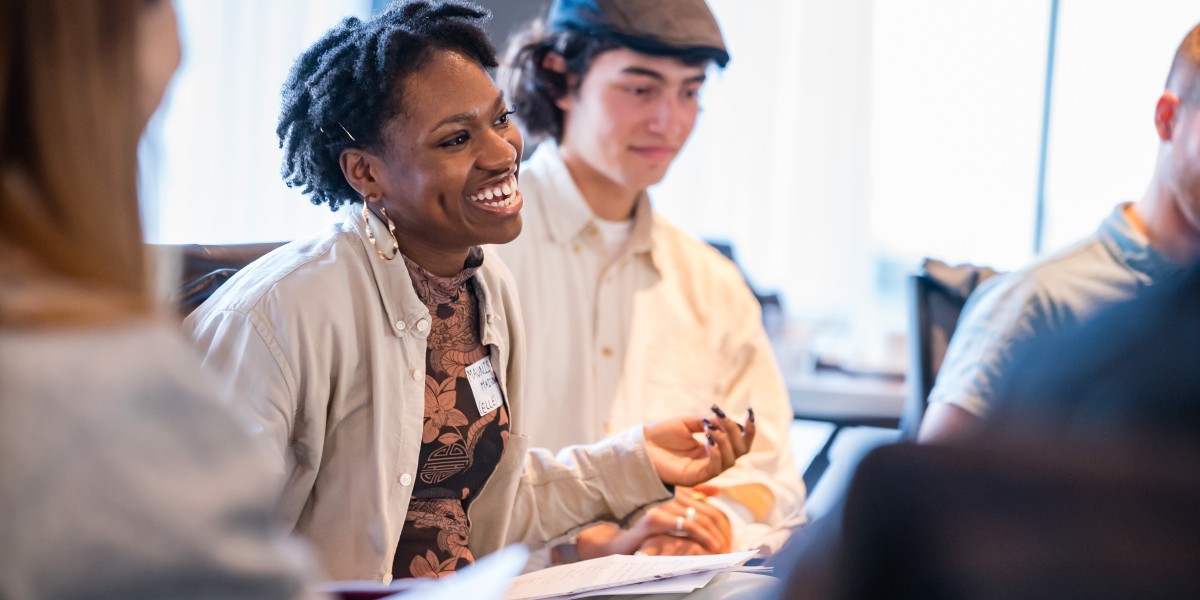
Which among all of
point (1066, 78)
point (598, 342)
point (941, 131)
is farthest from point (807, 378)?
point (1066, 78)

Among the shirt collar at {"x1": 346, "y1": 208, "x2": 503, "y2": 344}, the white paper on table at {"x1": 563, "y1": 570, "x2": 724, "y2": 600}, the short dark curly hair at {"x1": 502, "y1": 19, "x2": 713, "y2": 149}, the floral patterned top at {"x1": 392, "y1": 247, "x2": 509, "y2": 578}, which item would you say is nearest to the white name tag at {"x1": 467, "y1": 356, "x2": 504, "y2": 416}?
the floral patterned top at {"x1": 392, "y1": 247, "x2": 509, "y2": 578}

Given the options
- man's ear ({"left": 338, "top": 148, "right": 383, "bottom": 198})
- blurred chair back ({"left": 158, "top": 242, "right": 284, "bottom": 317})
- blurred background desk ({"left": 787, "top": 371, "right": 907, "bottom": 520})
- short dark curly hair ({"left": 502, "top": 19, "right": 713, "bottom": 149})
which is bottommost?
blurred background desk ({"left": 787, "top": 371, "right": 907, "bottom": 520})

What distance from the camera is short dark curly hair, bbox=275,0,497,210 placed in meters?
1.60

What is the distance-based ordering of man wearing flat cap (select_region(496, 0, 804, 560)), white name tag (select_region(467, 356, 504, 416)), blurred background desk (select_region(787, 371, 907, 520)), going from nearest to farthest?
white name tag (select_region(467, 356, 504, 416)), man wearing flat cap (select_region(496, 0, 804, 560)), blurred background desk (select_region(787, 371, 907, 520))

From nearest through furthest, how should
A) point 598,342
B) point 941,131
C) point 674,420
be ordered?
point 674,420
point 598,342
point 941,131

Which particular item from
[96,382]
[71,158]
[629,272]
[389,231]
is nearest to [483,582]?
Result: [96,382]

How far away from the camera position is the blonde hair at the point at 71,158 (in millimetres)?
734

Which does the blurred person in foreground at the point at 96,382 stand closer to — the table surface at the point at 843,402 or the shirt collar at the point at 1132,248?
the shirt collar at the point at 1132,248

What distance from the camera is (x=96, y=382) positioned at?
704mm

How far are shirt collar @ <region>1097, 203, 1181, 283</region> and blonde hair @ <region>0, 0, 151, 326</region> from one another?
2.01 m

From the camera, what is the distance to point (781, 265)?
17.1ft

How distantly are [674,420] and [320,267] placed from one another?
635mm

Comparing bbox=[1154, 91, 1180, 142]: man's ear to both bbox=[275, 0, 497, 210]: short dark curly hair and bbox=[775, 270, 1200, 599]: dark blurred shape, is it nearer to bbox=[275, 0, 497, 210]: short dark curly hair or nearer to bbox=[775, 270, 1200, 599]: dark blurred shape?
bbox=[275, 0, 497, 210]: short dark curly hair

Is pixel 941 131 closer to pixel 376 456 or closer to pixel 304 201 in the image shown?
pixel 304 201
